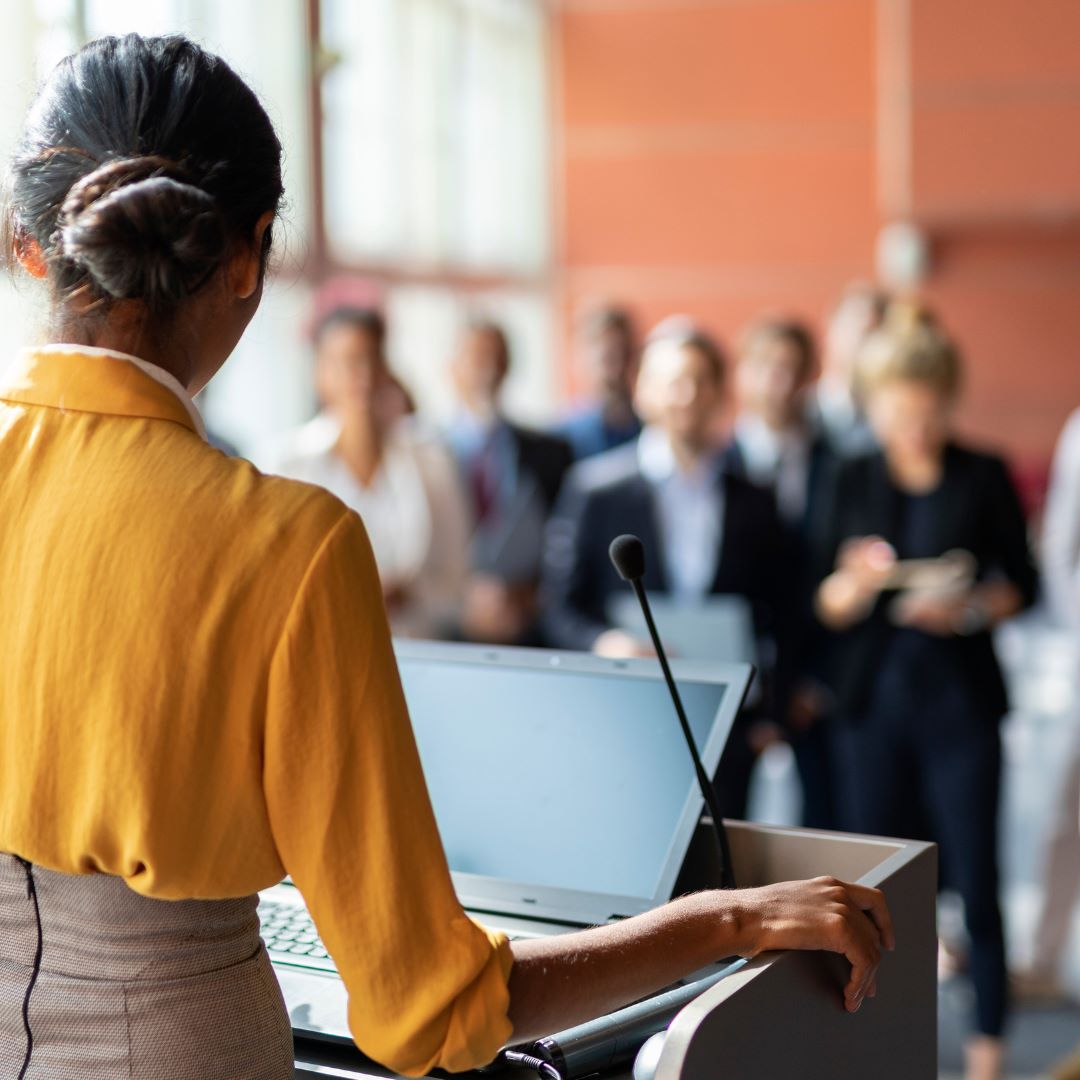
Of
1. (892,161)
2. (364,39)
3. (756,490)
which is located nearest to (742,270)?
(892,161)

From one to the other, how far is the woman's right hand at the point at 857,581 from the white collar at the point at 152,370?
208 cm

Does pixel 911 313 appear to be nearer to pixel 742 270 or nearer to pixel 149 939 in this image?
pixel 149 939

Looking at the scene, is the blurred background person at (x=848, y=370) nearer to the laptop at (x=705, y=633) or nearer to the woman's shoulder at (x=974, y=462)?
the woman's shoulder at (x=974, y=462)

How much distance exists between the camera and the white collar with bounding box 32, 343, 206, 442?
35.6 inches

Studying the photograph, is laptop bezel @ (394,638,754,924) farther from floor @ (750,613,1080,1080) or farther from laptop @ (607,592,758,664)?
laptop @ (607,592,758,664)

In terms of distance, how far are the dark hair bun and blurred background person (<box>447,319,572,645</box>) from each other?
2.94 metres

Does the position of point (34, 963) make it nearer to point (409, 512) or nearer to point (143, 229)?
point (143, 229)

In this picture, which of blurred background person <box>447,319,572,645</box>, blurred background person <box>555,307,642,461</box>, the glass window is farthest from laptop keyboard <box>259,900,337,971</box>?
the glass window

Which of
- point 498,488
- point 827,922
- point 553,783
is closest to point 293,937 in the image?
point 553,783

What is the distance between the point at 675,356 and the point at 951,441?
592mm

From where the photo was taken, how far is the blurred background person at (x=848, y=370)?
4.01 m

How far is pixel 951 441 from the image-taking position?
2928 mm

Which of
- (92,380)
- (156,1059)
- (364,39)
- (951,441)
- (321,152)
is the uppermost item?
(364,39)

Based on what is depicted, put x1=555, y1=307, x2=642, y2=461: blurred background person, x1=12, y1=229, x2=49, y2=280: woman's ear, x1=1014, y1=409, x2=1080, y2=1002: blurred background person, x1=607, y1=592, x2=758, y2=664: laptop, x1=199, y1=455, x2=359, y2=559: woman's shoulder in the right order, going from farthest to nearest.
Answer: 1. x1=555, y1=307, x2=642, y2=461: blurred background person
2. x1=1014, y1=409, x2=1080, y2=1002: blurred background person
3. x1=607, y1=592, x2=758, y2=664: laptop
4. x1=12, y1=229, x2=49, y2=280: woman's ear
5. x1=199, y1=455, x2=359, y2=559: woman's shoulder
